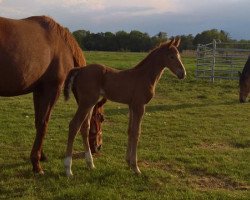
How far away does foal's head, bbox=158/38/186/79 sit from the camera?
5754mm

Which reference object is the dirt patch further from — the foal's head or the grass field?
the foal's head

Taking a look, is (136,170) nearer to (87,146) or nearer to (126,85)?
(87,146)

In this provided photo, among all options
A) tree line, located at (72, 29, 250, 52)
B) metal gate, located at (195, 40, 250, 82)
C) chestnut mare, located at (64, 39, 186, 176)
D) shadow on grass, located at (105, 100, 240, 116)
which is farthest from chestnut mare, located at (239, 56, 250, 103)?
tree line, located at (72, 29, 250, 52)

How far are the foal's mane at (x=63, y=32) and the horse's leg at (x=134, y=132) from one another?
56.1 inches

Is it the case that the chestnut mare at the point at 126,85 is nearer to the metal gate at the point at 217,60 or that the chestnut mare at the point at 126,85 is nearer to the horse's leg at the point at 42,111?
the horse's leg at the point at 42,111

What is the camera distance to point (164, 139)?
28.0 feet

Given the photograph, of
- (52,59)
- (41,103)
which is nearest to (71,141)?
(41,103)

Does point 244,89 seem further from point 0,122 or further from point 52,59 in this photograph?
point 52,59

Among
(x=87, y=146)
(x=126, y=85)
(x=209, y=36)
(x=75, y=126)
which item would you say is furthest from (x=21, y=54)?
(x=209, y=36)

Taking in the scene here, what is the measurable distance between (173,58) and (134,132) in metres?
1.14

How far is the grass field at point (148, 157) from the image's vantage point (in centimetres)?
537

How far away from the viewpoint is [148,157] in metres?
7.04

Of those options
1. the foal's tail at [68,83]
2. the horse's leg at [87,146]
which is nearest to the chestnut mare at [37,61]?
the foal's tail at [68,83]

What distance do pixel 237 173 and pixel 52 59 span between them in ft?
10.5
